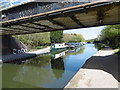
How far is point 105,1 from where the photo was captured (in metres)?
4.16

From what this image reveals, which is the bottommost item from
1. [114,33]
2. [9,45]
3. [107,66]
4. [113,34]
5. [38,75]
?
[38,75]

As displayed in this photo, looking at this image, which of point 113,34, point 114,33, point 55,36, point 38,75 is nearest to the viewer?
point 38,75

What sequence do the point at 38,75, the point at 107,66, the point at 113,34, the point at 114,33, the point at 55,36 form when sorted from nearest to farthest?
the point at 107,66 < the point at 38,75 < the point at 114,33 < the point at 113,34 < the point at 55,36

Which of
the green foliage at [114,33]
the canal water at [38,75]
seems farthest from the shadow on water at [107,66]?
the green foliage at [114,33]

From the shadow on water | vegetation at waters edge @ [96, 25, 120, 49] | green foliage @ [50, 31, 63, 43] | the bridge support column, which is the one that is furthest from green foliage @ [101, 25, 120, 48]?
green foliage @ [50, 31, 63, 43]

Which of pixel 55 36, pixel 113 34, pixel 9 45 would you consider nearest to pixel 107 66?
pixel 113 34

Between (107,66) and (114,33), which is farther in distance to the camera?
(114,33)

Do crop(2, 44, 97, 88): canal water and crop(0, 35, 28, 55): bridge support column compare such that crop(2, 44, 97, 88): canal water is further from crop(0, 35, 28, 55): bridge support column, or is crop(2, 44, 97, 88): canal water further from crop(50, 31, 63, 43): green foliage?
crop(50, 31, 63, 43): green foliage

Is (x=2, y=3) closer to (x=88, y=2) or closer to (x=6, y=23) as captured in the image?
(x=6, y=23)

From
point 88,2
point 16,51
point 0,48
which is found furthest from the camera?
point 16,51

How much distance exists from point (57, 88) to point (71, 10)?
373cm

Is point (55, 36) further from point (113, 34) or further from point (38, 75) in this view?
point (38, 75)

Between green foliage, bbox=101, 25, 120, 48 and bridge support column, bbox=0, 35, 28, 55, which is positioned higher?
green foliage, bbox=101, 25, 120, 48

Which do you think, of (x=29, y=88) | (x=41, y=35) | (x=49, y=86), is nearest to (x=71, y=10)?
(x=49, y=86)
